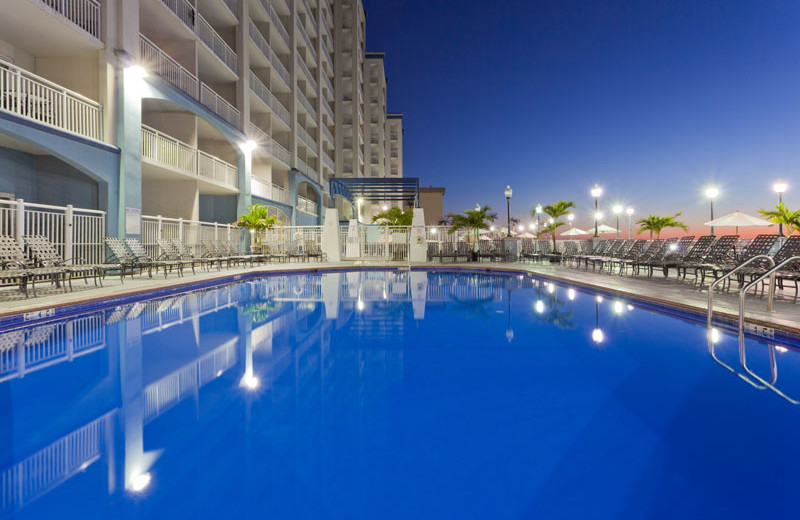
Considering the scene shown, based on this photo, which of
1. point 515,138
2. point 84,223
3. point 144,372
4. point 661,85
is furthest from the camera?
point 515,138

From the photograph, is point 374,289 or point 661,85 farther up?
point 661,85

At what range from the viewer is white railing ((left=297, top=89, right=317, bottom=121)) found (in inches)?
1076

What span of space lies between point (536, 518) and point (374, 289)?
8602 millimetres

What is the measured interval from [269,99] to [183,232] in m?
11.1

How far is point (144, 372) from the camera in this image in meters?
3.90

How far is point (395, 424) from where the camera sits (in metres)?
2.82

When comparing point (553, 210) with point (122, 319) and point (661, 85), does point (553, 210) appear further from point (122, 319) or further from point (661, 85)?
point (122, 319)

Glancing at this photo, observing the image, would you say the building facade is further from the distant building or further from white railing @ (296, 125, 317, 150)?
the distant building

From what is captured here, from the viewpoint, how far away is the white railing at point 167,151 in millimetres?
13148

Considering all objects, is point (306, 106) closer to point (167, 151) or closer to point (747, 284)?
point (167, 151)

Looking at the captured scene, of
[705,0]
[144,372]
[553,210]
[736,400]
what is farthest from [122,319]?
A: [705,0]

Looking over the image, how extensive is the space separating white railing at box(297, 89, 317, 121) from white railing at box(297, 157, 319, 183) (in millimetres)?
3764

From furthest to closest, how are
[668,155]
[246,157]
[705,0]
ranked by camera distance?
1. [668,155]
2. [705,0]
3. [246,157]

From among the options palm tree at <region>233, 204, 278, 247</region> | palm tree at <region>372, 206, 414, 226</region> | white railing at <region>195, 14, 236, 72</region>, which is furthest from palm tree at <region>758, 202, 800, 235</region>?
white railing at <region>195, 14, 236, 72</region>
